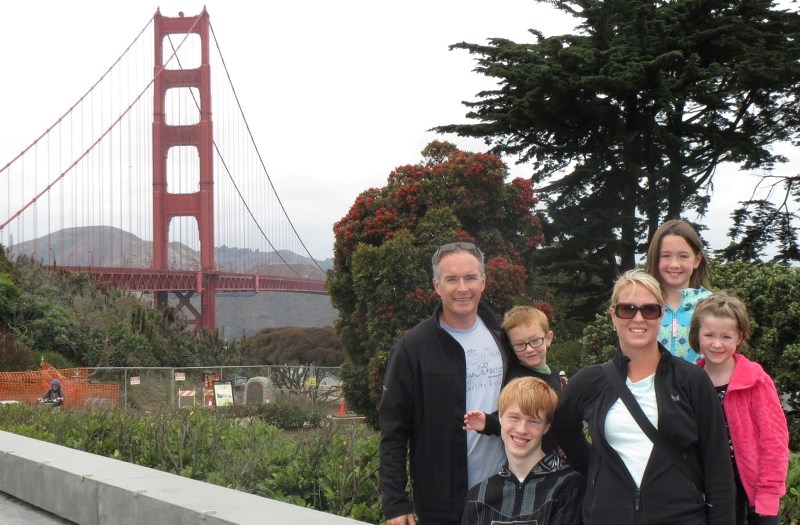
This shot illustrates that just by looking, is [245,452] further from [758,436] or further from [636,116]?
[636,116]

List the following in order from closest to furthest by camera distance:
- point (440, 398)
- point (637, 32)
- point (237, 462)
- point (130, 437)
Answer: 1. point (440, 398)
2. point (237, 462)
3. point (130, 437)
4. point (637, 32)

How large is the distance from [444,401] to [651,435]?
881 millimetres

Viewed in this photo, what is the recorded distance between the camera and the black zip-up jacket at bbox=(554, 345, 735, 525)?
9.16 ft

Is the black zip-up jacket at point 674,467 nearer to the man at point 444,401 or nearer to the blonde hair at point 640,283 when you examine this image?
the blonde hair at point 640,283

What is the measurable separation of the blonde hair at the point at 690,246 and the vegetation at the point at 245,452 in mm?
2696

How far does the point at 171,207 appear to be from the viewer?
5478 centimetres

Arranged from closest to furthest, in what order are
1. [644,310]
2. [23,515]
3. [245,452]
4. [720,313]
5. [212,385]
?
[644,310] < [720,313] < [245,452] < [23,515] < [212,385]

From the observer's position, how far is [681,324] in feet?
11.5

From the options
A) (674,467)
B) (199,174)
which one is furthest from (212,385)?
(199,174)

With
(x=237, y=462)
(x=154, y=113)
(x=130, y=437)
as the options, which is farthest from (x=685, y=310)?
(x=154, y=113)

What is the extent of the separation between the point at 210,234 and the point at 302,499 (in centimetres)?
4725

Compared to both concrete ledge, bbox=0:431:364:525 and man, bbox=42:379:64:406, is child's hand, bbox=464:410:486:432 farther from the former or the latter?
man, bbox=42:379:64:406

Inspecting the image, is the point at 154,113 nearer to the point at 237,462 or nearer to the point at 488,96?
the point at 488,96

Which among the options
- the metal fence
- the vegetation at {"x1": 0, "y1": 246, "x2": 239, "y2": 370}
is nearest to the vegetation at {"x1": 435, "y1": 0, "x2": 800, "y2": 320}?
the metal fence
